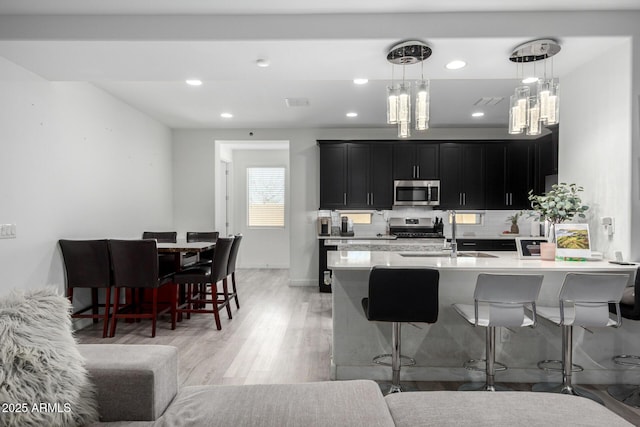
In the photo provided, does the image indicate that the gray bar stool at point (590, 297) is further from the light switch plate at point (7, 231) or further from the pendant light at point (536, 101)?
the light switch plate at point (7, 231)

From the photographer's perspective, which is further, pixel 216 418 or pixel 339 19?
pixel 339 19

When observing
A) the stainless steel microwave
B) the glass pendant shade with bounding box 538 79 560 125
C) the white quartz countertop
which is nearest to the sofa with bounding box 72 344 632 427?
the white quartz countertop

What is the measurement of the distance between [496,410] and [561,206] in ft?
7.18

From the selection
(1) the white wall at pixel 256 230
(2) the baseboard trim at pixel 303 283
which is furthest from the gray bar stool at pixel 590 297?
(1) the white wall at pixel 256 230

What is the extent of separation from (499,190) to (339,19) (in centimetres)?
455

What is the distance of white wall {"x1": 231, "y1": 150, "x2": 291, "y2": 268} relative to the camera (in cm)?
845

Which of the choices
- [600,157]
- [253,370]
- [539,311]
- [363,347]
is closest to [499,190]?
[600,157]

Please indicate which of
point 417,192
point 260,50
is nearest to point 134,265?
point 260,50

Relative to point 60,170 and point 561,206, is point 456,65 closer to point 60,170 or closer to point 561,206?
point 561,206

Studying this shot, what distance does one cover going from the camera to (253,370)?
3.10 meters

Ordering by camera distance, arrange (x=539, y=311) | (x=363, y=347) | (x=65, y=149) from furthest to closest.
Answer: (x=65, y=149) < (x=363, y=347) < (x=539, y=311)

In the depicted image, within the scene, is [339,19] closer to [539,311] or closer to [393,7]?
[393,7]

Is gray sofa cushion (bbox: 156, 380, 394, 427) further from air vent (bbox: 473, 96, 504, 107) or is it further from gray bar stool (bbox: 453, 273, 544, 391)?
air vent (bbox: 473, 96, 504, 107)

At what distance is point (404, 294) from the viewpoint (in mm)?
2436
